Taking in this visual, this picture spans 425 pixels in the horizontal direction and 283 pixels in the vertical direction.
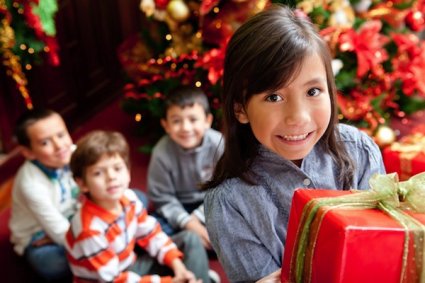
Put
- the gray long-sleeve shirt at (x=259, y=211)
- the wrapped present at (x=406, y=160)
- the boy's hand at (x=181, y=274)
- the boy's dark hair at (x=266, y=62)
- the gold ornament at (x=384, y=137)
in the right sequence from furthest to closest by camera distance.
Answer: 1. the gold ornament at (x=384, y=137)
2. the boy's hand at (x=181, y=274)
3. the wrapped present at (x=406, y=160)
4. the gray long-sleeve shirt at (x=259, y=211)
5. the boy's dark hair at (x=266, y=62)

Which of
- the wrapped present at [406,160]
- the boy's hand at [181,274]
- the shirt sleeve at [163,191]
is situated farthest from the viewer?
the shirt sleeve at [163,191]

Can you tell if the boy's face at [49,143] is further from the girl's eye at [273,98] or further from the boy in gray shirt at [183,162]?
the girl's eye at [273,98]

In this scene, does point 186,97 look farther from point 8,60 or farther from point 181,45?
point 8,60

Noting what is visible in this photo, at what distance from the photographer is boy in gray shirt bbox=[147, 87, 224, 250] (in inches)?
70.1

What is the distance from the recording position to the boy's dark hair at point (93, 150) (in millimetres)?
1463

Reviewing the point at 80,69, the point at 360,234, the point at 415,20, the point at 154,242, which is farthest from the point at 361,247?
the point at 80,69

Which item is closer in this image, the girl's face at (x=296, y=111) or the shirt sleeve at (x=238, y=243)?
the girl's face at (x=296, y=111)

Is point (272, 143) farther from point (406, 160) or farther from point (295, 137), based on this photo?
point (406, 160)

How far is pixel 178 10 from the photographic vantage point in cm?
196

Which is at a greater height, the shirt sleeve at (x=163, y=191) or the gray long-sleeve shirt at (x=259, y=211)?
the gray long-sleeve shirt at (x=259, y=211)

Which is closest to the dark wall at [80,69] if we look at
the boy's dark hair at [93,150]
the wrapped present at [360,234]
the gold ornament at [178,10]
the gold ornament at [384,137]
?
the gold ornament at [178,10]

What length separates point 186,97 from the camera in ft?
5.82

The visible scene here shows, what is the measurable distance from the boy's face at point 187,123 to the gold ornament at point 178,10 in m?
0.43

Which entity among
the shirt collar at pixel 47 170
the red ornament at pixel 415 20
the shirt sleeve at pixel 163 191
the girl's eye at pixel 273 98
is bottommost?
the shirt sleeve at pixel 163 191
